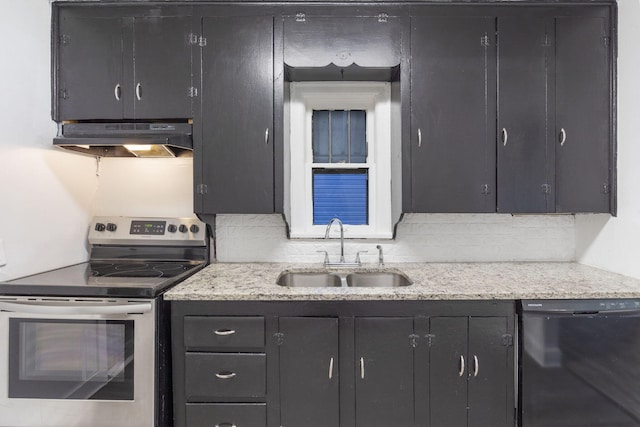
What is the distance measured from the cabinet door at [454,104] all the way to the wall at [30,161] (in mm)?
2194

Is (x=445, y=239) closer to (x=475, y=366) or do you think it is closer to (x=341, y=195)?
(x=341, y=195)

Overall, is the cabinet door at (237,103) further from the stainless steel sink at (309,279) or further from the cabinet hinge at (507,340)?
Result: the cabinet hinge at (507,340)

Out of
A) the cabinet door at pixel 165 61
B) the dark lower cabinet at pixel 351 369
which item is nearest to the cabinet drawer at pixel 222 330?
the dark lower cabinet at pixel 351 369

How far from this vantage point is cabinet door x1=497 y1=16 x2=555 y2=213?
2.01 m

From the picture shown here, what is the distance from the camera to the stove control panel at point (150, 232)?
7.54ft

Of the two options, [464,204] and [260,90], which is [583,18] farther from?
[260,90]

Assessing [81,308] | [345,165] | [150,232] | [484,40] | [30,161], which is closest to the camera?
[81,308]

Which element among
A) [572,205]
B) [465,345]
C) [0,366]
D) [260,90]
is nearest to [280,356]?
[465,345]

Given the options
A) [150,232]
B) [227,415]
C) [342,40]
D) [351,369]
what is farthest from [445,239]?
[150,232]

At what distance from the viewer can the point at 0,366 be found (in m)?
1.63

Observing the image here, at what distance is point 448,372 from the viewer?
1672 millimetres

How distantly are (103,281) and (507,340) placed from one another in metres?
2.09

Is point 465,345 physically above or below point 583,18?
below

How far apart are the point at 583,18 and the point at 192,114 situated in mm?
2442
